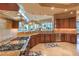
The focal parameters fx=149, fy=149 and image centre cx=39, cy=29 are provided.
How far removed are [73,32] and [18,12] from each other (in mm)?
608

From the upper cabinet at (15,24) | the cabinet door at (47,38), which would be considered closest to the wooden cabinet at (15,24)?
the upper cabinet at (15,24)

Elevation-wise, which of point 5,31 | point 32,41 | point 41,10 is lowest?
point 32,41

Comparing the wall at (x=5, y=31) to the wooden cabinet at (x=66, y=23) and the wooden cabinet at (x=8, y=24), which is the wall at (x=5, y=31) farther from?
the wooden cabinet at (x=66, y=23)

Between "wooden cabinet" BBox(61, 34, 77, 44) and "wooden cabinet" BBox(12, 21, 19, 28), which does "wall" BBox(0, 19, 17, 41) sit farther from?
"wooden cabinet" BBox(61, 34, 77, 44)

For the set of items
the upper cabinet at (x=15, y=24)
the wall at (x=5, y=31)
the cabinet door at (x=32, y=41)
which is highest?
the upper cabinet at (x=15, y=24)

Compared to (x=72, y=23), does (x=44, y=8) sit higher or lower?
higher

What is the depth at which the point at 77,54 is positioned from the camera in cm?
151

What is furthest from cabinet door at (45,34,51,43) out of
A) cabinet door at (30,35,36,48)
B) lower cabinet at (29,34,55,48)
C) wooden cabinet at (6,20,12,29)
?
wooden cabinet at (6,20,12,29)

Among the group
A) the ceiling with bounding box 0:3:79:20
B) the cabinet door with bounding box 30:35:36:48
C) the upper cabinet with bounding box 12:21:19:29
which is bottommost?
the cabinet door with bounding box 30:35:36:48

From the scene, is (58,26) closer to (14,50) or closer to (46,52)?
(46,52)

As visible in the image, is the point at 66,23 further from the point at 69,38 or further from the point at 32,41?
the point at 32,41

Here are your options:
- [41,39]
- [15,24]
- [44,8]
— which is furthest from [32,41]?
[44,8]

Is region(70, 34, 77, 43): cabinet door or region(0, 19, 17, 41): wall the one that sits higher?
region(0, 19, 17, 41): wall

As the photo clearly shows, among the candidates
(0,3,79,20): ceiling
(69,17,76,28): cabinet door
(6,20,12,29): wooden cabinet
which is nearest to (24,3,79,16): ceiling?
(0,3,79,20): ceiling
